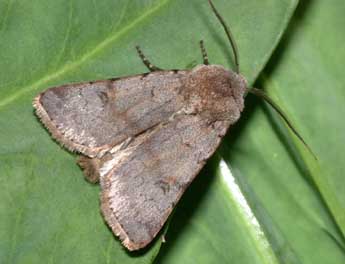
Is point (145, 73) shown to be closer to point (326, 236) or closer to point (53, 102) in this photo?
point (53, 102)

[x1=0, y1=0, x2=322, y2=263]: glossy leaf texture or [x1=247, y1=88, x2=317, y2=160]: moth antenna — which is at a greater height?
[x1=0, y1=0, x2=322, y2=263]: glossy leaf texture

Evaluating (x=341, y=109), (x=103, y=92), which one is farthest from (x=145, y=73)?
(x=341, y=109)

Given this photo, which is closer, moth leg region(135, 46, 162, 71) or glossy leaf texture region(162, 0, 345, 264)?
moth leg region(135, 46, 162, 71)

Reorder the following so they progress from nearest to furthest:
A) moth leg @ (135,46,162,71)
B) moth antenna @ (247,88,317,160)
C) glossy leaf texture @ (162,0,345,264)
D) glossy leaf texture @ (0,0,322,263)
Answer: glossy leaf texture @ (0,0,322,263) < moth leg @ (135,46,162,71) < moth antenna @ (247,88,317,160) < glossy leaf texture @ (162,0,345,264)

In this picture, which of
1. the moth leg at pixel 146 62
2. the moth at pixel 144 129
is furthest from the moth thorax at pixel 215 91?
the moth leg at pixel 146 62

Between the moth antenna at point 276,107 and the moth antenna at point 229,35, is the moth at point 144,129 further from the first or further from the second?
the moth antenna at point 276,107

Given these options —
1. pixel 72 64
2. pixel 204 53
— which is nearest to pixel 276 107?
pixel 204 53

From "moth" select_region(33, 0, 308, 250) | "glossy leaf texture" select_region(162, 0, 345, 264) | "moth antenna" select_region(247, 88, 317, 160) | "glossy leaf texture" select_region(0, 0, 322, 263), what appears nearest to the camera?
"glossy leaf texture" select_region(0, 0, 322, 263)

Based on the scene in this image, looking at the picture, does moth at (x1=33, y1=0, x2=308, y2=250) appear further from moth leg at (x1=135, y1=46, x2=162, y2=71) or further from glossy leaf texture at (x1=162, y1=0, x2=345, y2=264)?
glossy leaf texture at (x1=162, y1=0, x2=345, y2=264)

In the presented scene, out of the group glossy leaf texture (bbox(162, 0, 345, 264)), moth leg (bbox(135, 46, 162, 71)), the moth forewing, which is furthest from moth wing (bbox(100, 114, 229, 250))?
glossy leaf texture (bbox(162, 0, 345, 264))
